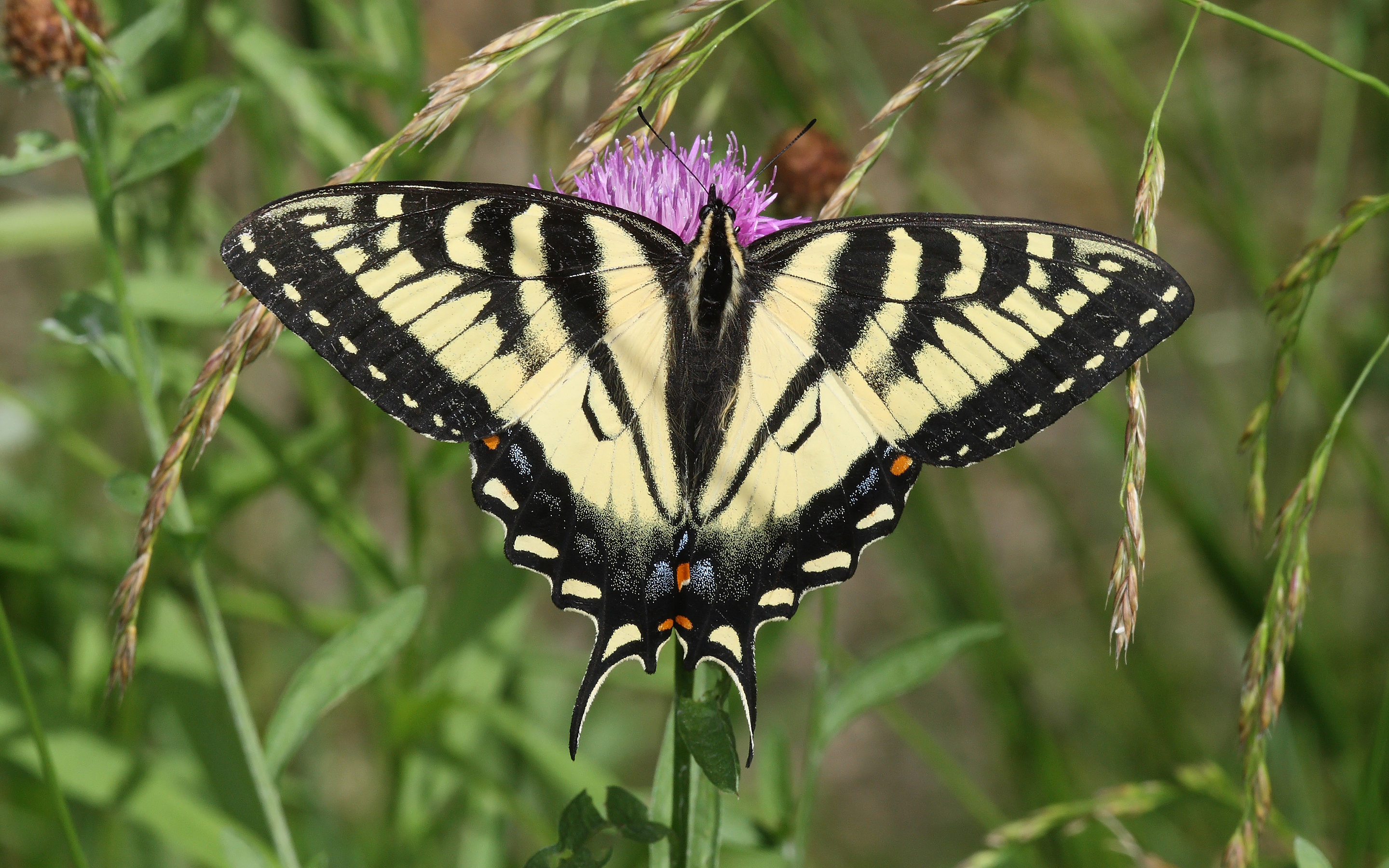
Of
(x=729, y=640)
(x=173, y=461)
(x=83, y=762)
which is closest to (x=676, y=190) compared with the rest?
(x=729, y=640)

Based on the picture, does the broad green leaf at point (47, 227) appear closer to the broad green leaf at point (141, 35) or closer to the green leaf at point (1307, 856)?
the broad green leaf at point (141, 35)

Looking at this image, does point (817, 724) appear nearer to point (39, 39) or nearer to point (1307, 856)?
→ point (1307, 856)

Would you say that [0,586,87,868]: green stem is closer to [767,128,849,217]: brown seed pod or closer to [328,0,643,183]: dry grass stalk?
[328,0,643,183]: dry grass stalk

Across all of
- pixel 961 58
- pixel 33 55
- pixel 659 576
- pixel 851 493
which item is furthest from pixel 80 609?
pixel 961 58

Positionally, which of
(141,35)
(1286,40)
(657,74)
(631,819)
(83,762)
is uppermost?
(141,35)

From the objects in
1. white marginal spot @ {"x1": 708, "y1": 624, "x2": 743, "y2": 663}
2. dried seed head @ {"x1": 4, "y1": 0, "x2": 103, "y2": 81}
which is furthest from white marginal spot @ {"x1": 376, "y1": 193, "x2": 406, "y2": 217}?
white marginal spot @ {"x1": 708, "y1": 624, "x2": 743, "y2": 663}

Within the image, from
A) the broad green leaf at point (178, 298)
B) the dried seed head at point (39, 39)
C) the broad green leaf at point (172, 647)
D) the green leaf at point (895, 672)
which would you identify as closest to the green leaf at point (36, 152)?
the dried seed head at point (39, 39)

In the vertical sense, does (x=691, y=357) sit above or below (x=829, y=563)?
above
